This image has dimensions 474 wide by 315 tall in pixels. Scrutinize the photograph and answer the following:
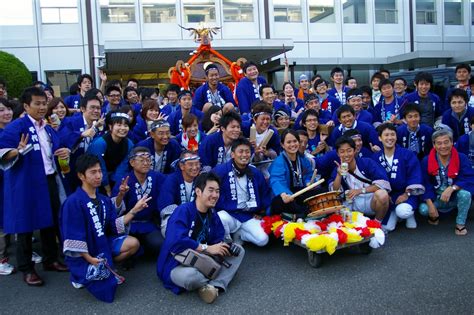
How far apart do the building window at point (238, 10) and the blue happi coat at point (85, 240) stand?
15.8 meters

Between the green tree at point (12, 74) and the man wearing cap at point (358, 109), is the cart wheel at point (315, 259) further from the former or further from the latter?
the green tree at point (12, 74)

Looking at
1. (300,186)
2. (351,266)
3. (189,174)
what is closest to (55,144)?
(189,174)

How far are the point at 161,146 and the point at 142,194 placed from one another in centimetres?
81

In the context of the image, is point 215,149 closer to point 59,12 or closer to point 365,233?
point 365,233

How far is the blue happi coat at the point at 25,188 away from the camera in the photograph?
3941mm

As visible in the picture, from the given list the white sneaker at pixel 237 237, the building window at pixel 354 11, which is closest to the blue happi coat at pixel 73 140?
the white sneaker at pixel 237 237

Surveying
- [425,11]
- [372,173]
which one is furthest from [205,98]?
[425,11]

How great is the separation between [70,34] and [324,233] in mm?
15378

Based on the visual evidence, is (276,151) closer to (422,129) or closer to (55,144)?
(422,129)

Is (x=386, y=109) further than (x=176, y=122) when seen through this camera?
Yes

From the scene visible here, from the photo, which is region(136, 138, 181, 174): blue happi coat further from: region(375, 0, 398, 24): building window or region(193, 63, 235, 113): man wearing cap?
region(375, 0, 398, 24): building window

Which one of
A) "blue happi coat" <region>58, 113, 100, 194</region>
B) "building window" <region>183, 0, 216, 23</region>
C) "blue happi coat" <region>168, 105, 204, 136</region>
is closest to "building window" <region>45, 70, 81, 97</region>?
"building window" <region>183, 0, 216, 23</region>

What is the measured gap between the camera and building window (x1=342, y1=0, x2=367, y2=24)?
1969 cm

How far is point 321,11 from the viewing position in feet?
64.1
